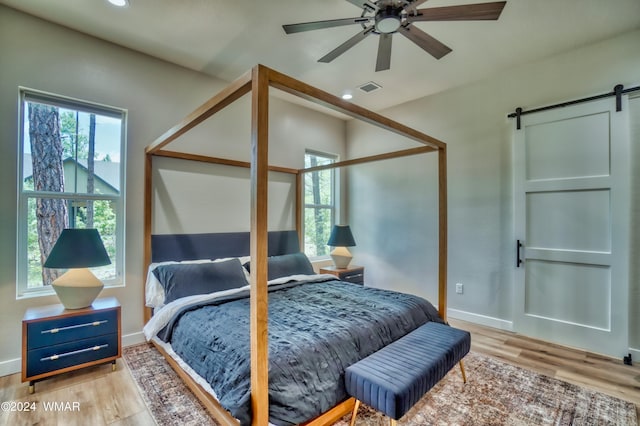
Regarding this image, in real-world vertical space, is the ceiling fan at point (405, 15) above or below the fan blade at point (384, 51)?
above

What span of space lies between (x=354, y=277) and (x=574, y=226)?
2.59 metres

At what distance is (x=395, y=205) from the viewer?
4535 millimetres

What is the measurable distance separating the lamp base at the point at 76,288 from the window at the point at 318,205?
9.05 ft

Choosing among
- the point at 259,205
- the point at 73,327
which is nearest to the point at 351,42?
the point at 259,205

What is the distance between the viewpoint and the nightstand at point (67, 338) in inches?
86.9

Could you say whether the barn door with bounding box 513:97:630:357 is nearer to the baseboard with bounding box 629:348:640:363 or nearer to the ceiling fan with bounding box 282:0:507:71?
the baseboard with bounding box 629:348:640:363

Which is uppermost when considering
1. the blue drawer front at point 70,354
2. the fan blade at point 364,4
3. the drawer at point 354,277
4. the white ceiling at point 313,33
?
the white ceiling at point 313,33

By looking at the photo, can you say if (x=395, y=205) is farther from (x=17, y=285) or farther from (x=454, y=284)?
(x=17, y=285)

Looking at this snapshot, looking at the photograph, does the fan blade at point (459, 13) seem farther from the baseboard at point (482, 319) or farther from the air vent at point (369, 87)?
the baseboard at point (482, 319)

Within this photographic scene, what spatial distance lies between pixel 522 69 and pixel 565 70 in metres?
0.40

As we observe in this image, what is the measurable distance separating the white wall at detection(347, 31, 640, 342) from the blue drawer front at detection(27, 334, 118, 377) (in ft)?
11.4

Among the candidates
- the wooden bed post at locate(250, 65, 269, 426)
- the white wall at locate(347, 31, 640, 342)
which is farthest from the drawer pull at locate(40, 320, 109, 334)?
the white wall at locate(347, 31, 640, 342)

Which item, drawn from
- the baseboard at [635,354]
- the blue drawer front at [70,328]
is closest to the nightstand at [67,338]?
the blue drawer front at [70,328]

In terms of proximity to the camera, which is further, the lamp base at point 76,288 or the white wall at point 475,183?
the white wall at point 475,183
